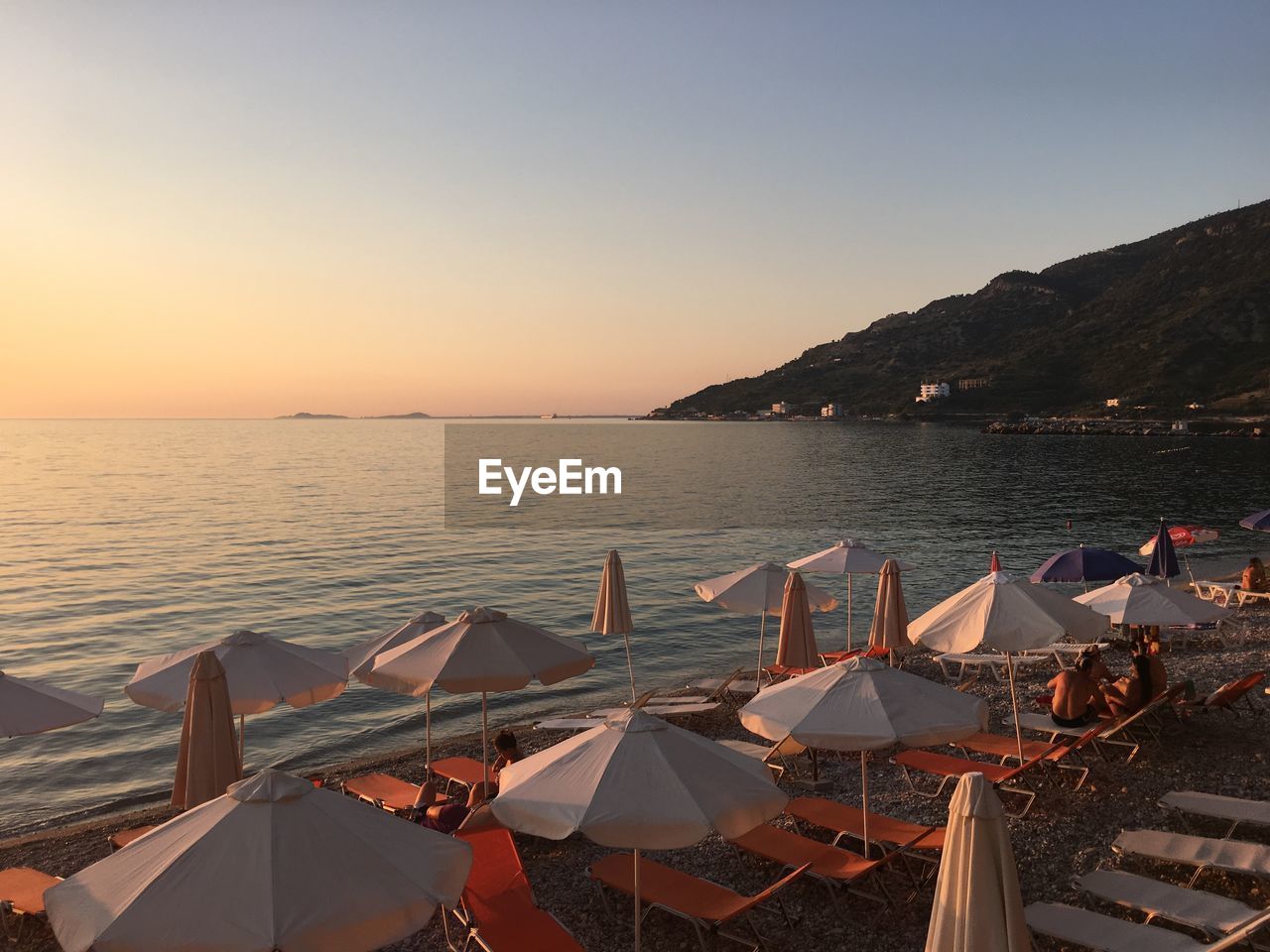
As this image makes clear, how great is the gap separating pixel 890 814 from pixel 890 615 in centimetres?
584

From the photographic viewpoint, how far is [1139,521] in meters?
50.8

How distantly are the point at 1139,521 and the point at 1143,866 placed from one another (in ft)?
162

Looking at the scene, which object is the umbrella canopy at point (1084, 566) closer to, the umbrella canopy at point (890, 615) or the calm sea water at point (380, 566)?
the umbrella canopy at point (890, 615)

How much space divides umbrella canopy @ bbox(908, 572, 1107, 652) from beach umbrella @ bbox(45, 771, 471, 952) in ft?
23.1

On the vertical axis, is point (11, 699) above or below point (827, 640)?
above

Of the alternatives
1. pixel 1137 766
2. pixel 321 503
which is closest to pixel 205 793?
pixel 1137 766

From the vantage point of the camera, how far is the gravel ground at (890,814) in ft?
24.9

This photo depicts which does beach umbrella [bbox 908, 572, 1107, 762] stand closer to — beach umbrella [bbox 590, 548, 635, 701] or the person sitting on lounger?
the person sitting on lounger

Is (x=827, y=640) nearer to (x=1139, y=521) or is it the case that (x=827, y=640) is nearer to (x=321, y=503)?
(x=1139, y=521)

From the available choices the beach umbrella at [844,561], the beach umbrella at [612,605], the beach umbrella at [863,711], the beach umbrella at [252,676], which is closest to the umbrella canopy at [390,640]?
the beach umbrella at [252,676]

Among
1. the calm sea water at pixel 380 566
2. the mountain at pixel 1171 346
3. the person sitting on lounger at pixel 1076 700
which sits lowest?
the calm sea water at pixel 380 566

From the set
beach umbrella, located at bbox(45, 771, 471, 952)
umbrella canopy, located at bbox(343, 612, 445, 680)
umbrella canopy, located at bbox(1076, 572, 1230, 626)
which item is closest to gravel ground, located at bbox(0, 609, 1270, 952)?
umbrella canopy, located at bbox(1076, 572, 1230, 626)

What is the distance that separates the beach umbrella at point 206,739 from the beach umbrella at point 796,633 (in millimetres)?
8074

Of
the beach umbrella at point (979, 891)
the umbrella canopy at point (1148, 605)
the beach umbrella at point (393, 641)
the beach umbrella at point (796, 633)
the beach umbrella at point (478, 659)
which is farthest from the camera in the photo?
the beach umbrella at point (796, 633)
